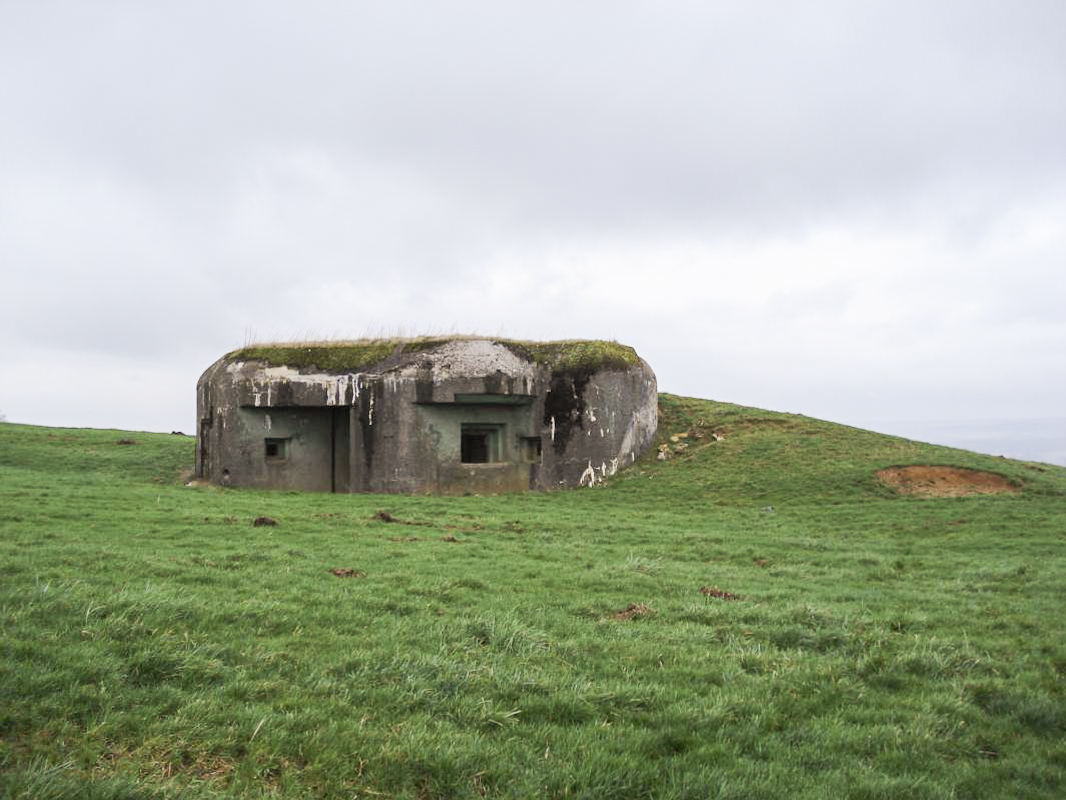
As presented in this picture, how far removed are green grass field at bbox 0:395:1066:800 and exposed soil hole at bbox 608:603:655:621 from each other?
0.06 m

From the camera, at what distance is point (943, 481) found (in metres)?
21.3

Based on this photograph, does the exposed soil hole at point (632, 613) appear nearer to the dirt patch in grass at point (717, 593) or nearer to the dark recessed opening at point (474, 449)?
the dirt patch in grass at point (717, 593)

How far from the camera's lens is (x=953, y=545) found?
14461 millimetres

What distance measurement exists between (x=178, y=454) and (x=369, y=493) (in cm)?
1030

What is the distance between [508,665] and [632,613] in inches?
95.2

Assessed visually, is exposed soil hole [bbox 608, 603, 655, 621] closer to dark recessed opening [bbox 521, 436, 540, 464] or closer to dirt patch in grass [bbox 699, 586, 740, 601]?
dirt patch in grass [bbox 699, 586, 740, 601]

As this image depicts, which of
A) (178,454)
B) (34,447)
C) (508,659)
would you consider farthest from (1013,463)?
(34,447)

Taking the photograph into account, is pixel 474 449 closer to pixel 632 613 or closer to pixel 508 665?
pixel 632 613

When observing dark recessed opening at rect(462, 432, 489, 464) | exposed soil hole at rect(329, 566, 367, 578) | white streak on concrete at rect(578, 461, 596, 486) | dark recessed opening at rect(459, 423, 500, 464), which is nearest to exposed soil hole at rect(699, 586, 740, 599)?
exposed soil hole at rect(329, 566, 367, 578)

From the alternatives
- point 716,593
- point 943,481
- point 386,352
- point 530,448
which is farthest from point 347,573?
point 943,481

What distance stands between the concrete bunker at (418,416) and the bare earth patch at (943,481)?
7.27 meters

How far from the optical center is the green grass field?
173 inches

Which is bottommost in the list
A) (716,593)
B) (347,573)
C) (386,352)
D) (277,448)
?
(716,593)

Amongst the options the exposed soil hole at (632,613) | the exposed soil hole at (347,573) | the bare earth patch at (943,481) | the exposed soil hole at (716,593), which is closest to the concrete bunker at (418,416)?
the bare earth patch at (943,481)
